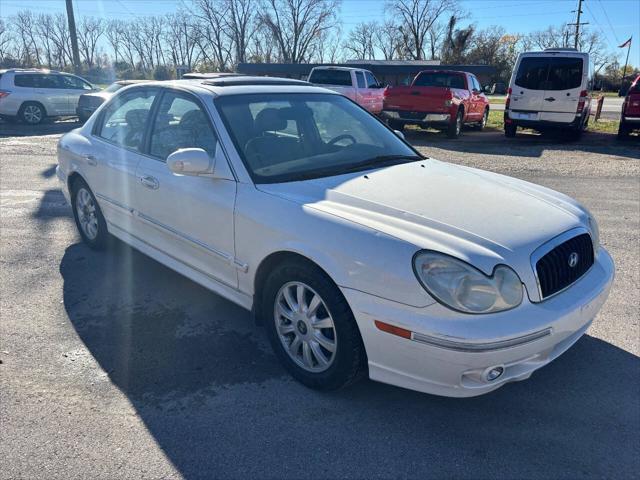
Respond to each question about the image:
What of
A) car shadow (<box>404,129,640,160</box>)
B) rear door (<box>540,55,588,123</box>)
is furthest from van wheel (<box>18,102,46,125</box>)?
rear door (<box>540,55,588,123</box>)

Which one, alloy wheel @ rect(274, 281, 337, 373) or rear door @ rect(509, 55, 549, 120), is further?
rear door @ rect(509, 55, 549, 120)

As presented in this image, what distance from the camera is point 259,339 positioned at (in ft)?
11.8

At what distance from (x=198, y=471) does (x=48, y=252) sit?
359cm

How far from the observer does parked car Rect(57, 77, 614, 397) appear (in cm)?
246

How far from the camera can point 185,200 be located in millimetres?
3553

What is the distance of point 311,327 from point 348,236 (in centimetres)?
60

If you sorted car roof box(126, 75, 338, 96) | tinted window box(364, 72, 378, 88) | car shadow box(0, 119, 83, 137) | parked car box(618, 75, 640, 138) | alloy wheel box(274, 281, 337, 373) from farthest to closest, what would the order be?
1. tinted window box(364, 72, 378, 88)
2. car shadow box(0, 119, 83, 137)
3. parked car box(618, 75, 640, 138)
4. car roof box(126, 75, 338, 96)
5. alloy wheel box(274, 281, 337, 373)

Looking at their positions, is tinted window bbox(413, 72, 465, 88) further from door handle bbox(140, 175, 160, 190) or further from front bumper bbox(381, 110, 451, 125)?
door handle bbox(140, 175, 160, 190)

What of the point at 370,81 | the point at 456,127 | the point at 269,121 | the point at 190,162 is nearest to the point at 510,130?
the point at 456,127

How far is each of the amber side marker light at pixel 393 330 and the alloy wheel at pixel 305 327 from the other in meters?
0.31

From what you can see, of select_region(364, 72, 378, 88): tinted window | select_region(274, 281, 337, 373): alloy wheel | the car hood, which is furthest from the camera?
select_region(364, 72, 378, 88): tinted window

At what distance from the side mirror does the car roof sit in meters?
0.60

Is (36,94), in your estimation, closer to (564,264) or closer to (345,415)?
(345,415)

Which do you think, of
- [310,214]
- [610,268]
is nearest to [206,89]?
[310,214]
